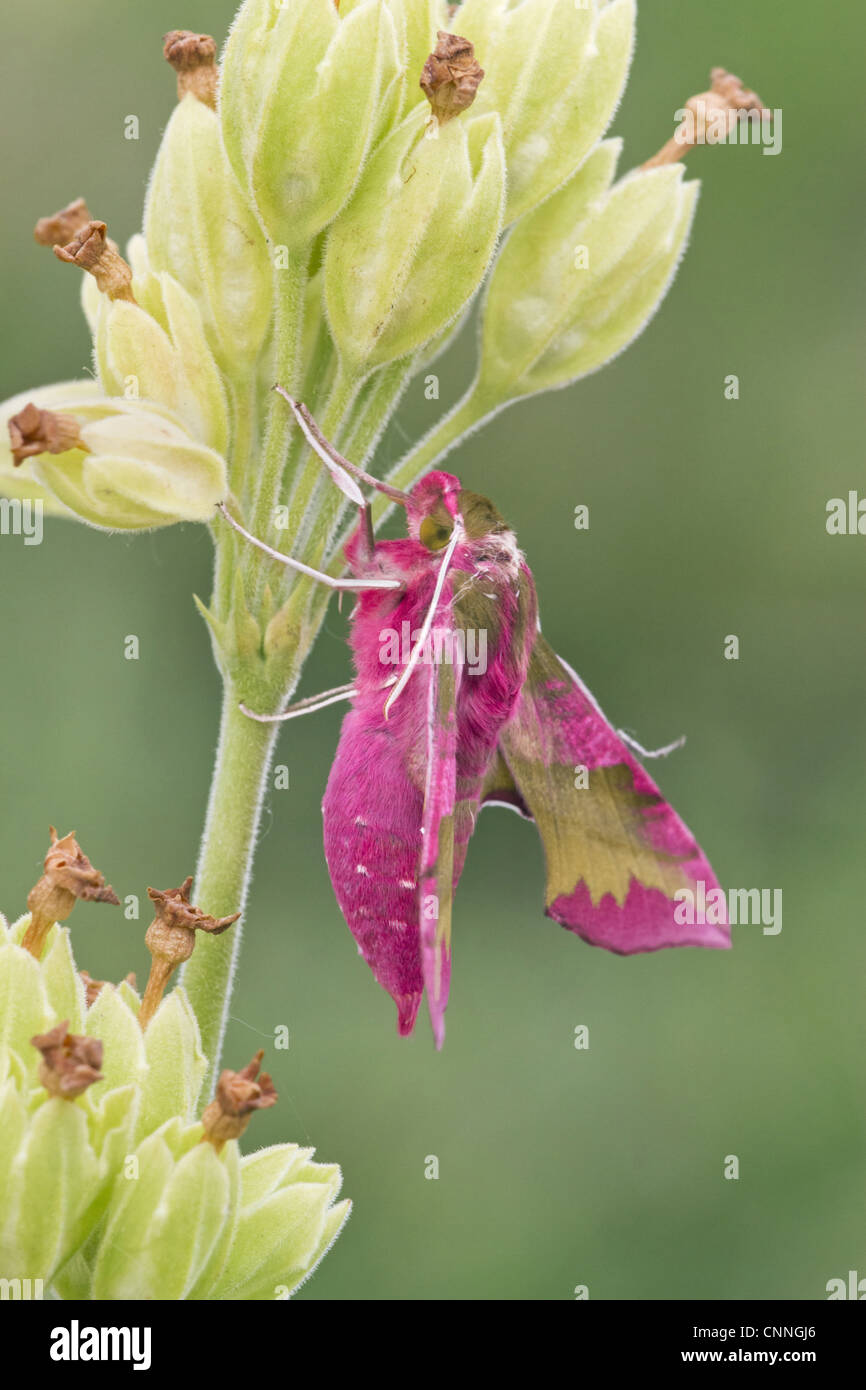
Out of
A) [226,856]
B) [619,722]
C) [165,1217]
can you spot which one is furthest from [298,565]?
[619,722]

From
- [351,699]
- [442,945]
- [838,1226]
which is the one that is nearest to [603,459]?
[838,1226]

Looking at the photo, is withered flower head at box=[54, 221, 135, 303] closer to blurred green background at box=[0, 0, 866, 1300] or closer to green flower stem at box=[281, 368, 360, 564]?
green flower stem at box=[281, 368, 360, 564]

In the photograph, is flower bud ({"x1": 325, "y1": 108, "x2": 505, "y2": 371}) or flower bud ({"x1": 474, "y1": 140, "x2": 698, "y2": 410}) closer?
flower bud ({"x1": 325, "y1": 108, "x2": 505, "y2": 371})

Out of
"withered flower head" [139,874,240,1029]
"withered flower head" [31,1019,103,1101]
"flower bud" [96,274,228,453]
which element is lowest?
"withered flower head" [31,1019,103,1101]

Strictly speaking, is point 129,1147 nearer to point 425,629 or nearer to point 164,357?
point 425,629

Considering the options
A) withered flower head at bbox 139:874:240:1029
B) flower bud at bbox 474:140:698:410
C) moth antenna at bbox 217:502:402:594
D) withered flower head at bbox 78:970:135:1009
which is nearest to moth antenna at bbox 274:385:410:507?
moth antenna at bbox 217:502:402:594

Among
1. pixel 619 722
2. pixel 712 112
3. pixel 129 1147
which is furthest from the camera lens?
pixel 619 722
